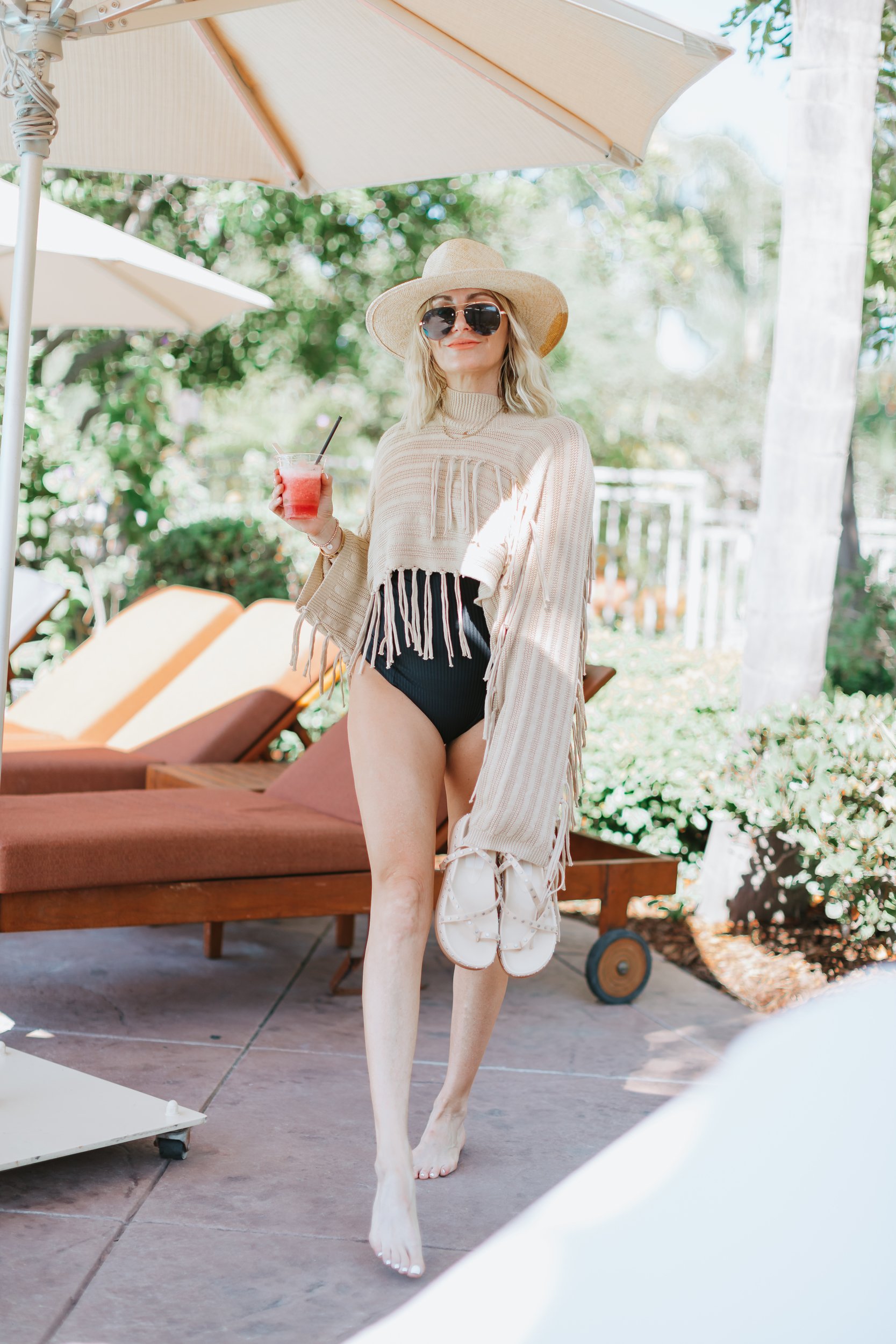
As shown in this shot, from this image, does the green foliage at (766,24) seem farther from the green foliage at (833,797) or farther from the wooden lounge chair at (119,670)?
the wooden lounge chair at (119,670)

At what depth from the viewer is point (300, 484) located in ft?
8.26

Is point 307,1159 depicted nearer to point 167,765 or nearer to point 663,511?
point 167,765

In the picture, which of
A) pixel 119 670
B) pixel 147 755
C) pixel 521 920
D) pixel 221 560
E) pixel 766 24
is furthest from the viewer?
pixel 221 560

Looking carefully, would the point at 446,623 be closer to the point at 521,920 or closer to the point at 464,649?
the point at 464,649

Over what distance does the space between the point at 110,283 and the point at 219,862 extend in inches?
106

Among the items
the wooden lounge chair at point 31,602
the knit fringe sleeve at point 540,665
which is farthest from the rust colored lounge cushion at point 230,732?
the knit fringe sleeve at point 540,665

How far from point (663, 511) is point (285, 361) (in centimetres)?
421

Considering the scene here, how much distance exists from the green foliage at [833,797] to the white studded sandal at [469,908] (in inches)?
66.8

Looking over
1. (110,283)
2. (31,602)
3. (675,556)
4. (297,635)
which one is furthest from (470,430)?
(675,556)

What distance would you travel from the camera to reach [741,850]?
459 cm

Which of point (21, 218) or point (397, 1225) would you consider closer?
point (397, 1225)

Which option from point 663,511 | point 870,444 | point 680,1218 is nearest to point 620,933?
point 680,1218

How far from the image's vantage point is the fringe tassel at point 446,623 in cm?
254

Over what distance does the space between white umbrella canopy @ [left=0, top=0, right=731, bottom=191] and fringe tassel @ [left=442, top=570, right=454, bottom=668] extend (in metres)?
1.09
